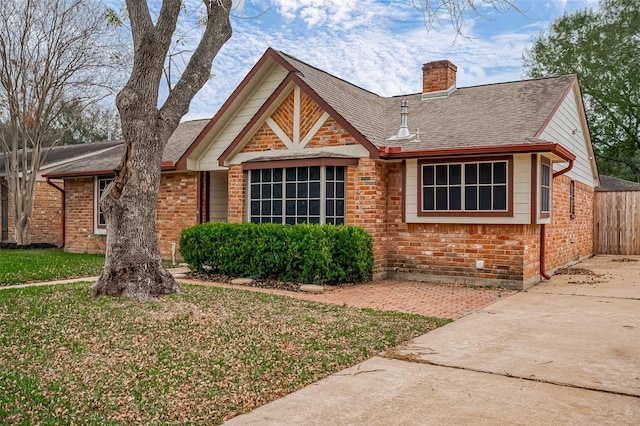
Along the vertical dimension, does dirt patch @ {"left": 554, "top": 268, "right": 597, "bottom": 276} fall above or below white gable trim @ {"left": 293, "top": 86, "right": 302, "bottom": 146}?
below

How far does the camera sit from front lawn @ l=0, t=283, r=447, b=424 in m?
3.73

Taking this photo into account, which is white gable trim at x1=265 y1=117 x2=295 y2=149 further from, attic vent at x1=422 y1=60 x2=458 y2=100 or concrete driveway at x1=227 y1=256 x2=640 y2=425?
concrete driveway at x1=227 y1=256 x2=640 y2=425

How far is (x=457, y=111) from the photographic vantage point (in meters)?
12.1

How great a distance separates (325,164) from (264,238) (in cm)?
185

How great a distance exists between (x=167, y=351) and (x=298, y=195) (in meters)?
6.31

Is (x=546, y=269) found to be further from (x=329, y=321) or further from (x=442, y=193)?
(x=329, y=321)

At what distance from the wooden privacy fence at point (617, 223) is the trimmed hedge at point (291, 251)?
10.7 m

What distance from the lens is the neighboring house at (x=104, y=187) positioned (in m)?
13.7

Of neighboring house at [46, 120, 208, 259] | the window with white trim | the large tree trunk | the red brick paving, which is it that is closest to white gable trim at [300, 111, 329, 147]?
the red brick paving

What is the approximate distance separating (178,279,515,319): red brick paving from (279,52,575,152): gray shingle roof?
2.54 m

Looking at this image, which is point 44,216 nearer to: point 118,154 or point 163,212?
point 118,154

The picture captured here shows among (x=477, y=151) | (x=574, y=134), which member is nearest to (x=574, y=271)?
(x=574, y=134)

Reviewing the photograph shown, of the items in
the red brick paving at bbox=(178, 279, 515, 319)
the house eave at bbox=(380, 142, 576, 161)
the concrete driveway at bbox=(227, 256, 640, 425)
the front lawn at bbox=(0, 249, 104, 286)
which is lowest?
the concrete driveway at bbox=(227, 256, 640, 425)

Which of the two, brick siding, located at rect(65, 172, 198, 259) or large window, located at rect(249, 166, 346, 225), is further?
brick siding, located at rect(65, 172, 198, 259)
